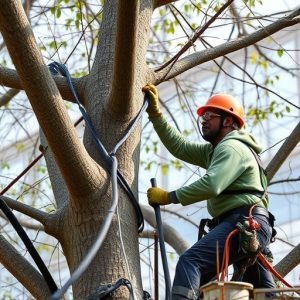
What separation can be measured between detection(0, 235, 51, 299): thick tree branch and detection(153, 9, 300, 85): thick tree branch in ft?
4.39

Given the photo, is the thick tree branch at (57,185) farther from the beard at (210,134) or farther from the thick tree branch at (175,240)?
the thick tree branch at (175,240)

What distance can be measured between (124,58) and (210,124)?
1.37 m

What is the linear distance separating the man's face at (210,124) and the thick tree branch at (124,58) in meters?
0.92

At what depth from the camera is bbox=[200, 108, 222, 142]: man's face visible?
225 inches

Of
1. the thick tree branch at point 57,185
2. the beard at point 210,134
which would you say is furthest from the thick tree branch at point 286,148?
the thick tree branch at point 57,185

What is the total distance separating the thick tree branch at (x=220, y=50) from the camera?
536 centimetres

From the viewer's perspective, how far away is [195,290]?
4.83 m

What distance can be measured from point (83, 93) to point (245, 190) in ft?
3.60

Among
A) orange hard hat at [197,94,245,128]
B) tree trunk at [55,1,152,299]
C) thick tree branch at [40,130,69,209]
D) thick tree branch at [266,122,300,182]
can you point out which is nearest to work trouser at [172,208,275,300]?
tree trunk at [55,1,152,299]

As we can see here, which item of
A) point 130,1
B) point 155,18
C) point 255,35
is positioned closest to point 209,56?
point 255,35

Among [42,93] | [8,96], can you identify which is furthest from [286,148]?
[8,96]

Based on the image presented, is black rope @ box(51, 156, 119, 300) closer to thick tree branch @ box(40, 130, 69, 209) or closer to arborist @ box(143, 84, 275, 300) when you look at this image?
thick tree branch @ box(40, 130, 69, 209)

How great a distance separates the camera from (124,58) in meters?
4.59

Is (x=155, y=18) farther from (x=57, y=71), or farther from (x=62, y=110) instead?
(x=62, y=110)
